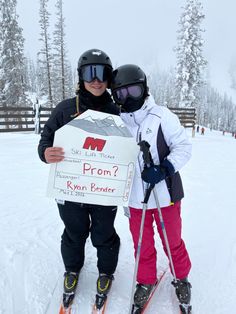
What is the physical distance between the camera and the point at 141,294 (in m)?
2.68

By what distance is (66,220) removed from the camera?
2609mm

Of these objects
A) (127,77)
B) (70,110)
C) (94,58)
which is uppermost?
(94,58)

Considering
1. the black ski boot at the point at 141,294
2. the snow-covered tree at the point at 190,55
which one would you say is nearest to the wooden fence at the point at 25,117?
the black ski boot at the point at 141,294

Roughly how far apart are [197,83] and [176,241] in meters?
26.5

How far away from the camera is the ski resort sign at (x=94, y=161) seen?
2316 mm

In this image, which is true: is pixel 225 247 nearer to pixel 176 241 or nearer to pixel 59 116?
pixel 176 241

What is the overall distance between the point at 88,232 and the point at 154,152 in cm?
105

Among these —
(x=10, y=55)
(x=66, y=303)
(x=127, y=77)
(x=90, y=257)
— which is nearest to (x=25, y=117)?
(x=10, y=55)

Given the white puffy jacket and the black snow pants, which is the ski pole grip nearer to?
the white puffy jacket

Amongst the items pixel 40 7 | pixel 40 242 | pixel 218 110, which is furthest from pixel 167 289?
pixel 218 110

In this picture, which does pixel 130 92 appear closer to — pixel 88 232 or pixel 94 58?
pixel 94 58

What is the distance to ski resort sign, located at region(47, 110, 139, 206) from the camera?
232cm

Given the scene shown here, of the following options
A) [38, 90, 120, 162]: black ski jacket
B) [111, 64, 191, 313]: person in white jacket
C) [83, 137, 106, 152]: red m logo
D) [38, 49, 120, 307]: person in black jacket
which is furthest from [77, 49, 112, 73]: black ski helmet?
[83, 137, 106, 152]: red m logo

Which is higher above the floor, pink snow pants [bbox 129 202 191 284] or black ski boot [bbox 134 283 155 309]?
pink snow pants [bbox 129 202 191 284]
